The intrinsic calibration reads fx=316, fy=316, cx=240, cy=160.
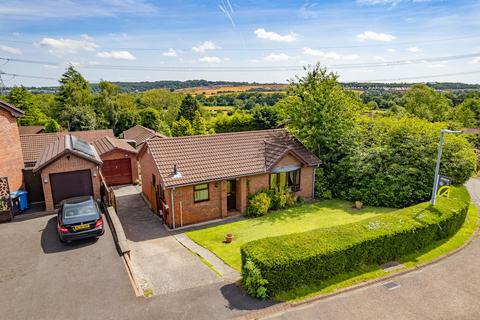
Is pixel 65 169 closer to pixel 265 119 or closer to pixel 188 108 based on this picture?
pixel 265 119

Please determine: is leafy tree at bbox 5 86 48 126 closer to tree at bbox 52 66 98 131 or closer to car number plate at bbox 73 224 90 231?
tree at bbox 52 66 98 131

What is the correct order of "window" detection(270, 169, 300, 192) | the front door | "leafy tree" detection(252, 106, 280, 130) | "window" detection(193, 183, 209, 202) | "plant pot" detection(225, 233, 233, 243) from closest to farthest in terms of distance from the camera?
"plant pot" detection(225, 233, 233, 243) → "window" detection(193, 183, 209, 202) → the front door → "window" detection(270, 169, 300, 192) → "leafy tree" detection(252, 106, 280, 130)

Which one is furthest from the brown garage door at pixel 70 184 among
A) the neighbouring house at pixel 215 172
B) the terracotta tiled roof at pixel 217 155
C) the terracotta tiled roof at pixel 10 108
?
the terracotta tiled roof at pixel 10 108

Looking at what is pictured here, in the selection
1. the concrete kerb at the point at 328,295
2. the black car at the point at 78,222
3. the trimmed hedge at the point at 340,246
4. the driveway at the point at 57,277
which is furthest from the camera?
the black car at the point at 78,222

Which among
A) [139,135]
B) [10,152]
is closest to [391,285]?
[10,152]

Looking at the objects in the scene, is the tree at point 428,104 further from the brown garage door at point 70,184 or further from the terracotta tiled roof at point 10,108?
the terracotta tiled roof at point 10,108

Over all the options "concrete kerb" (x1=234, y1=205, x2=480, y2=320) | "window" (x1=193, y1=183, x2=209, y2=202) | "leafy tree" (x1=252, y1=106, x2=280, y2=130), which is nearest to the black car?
"window" (x1=193, y1=183, x2=209, y2=202)
